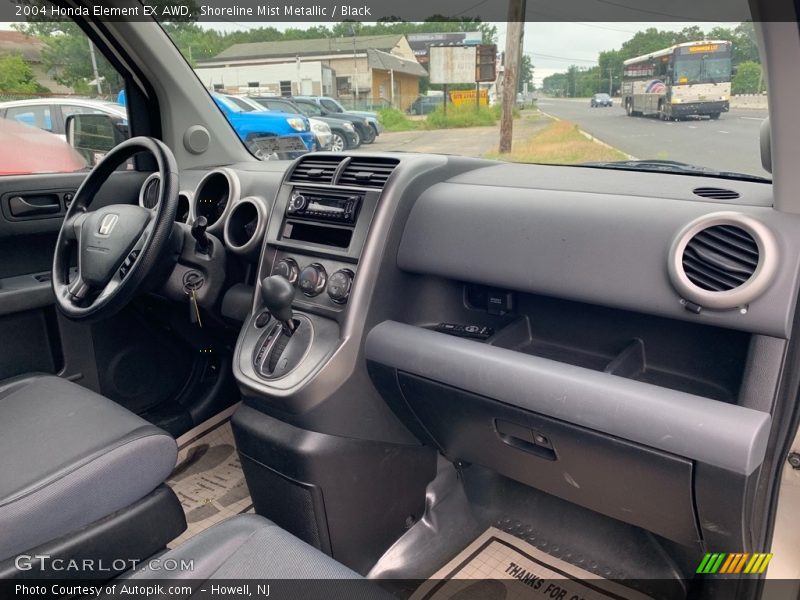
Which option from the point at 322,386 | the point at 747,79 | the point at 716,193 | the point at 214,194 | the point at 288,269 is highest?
the point at 747,79

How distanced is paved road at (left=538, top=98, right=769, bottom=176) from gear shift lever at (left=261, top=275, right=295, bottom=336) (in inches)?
30.6

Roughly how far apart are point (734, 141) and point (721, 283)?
45cm

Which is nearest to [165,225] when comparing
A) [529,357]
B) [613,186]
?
[529,357]

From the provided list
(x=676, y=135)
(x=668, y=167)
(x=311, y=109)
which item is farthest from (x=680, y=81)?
(x=311, y=109)

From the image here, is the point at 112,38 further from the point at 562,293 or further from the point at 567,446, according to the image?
the point at 567,446

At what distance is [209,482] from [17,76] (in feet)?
5.06

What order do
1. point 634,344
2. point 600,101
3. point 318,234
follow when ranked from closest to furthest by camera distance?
point 634,344 < point 600,101 < point 318,234

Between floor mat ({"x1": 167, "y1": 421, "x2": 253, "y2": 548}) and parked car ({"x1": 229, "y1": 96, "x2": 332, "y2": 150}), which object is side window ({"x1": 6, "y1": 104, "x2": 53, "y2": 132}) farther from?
floor mat ({"x1": 167, "y1": 421, "x2": 253, "y2": 548})

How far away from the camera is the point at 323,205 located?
1.65 metres

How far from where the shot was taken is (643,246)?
1206 millimetres

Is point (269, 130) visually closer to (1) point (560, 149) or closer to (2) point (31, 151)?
(2) point (31, 151)

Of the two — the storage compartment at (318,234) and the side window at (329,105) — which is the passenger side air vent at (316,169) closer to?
the storage compartment at (318,234)

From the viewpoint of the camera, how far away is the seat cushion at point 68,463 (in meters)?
1.24

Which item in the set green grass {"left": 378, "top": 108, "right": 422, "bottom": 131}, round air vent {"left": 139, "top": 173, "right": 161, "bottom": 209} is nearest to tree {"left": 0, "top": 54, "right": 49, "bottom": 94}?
round air vent {"left": 139, "top": 173, "right": 161, "bottom": 209}
